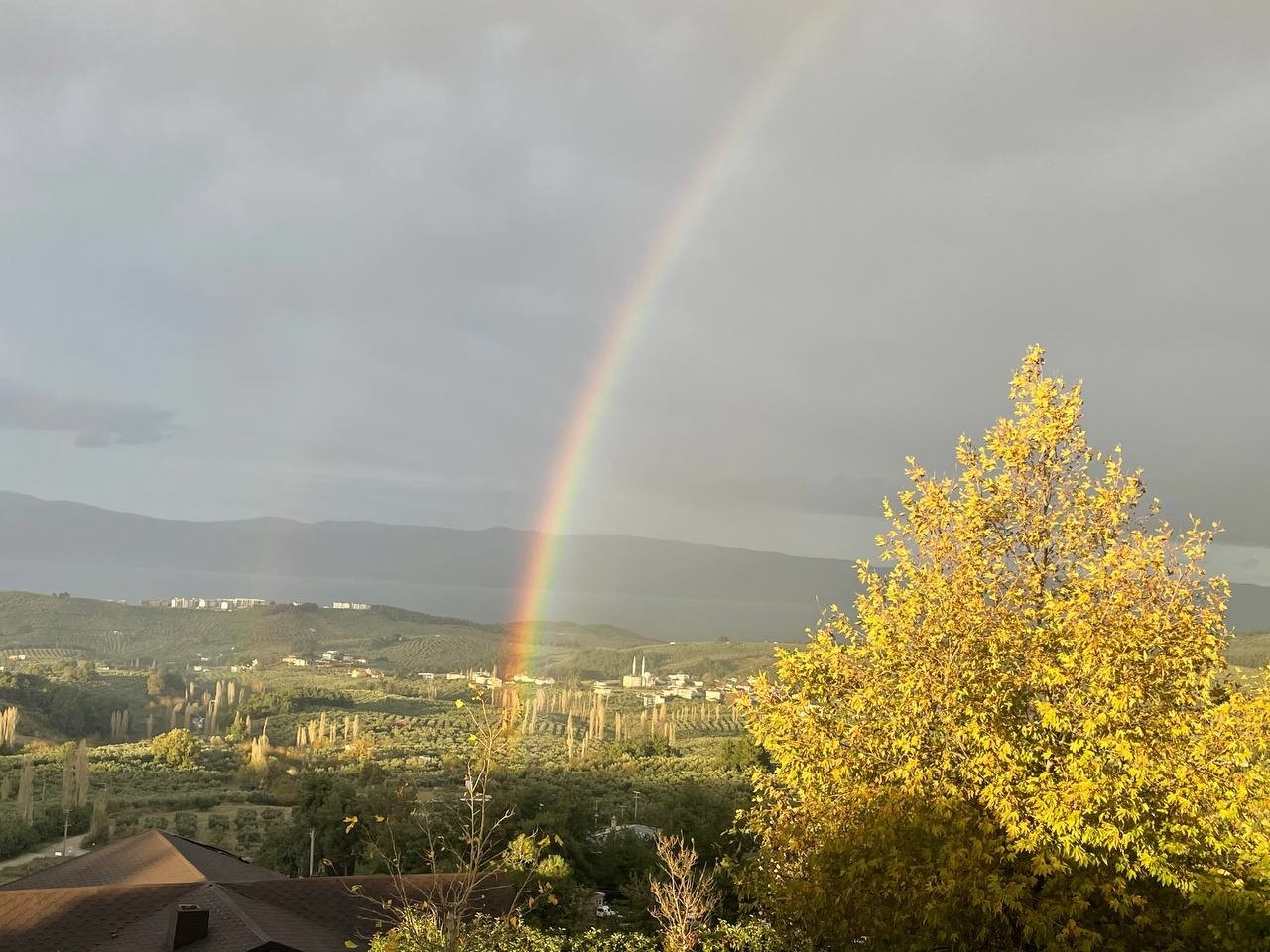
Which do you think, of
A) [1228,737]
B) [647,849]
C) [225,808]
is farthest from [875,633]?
[225,808]

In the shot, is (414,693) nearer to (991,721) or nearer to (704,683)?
(704,683)

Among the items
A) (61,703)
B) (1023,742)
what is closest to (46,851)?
(1023,742)

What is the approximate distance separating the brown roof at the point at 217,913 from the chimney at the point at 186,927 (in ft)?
0.35

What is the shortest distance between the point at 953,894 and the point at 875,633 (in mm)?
3206

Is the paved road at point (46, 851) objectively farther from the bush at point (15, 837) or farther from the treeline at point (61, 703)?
the treeline at point (61, 703)

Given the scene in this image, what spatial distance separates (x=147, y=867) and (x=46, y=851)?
2961 centimetres

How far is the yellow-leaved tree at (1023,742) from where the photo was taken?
11055 millimetres

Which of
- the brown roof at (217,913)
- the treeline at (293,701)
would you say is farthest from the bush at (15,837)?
the treeline at (293,701)

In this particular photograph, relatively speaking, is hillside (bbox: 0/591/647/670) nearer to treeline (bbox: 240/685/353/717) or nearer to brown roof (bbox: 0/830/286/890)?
treeline (bbox: 240/685/353/717)

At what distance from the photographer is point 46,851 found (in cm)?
4478

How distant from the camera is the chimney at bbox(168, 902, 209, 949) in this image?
16.2 metres

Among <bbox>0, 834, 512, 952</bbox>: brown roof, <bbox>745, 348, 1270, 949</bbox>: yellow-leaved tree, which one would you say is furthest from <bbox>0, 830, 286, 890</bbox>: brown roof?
<bbox>745, 348, 1270, 949</bbox>: yellow-leaved tree

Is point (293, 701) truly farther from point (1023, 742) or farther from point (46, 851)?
point (1023, 742)

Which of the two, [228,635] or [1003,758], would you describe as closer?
[1003,758]
